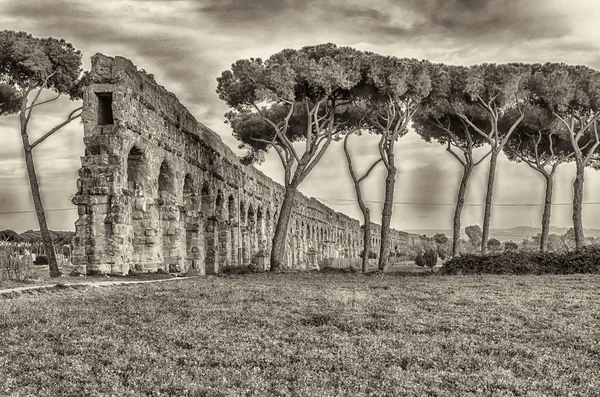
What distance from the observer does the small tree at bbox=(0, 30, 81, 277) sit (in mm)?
23266

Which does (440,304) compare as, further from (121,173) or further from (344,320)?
(121,173)

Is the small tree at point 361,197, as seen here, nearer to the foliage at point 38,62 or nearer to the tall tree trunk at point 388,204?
the tall tree trunk at point 388,204

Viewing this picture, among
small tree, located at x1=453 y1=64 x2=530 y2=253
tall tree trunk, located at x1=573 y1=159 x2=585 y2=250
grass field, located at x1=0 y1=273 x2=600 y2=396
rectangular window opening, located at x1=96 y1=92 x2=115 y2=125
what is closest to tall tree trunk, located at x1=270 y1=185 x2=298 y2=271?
rectangular window opening, located at x1=96 y1=92 x2=115 y2=125

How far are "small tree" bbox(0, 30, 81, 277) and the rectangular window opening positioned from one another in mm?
5010

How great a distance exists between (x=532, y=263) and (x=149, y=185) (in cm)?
1240

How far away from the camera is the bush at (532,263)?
2116 centimetres

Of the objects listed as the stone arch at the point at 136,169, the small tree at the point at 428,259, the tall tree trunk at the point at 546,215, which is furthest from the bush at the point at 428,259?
the stone arch at the point at 136,169

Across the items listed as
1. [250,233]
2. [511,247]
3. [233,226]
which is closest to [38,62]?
[233,226]

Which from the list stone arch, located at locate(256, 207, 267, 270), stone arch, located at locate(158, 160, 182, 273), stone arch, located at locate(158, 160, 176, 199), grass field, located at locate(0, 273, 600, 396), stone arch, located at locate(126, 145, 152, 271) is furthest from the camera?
stone arch, located at locate(256, 207, 267, 270)

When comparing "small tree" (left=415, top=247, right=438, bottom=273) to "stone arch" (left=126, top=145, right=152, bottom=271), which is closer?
"stone arch" (left=126, top=145, right=152, bottom=271)

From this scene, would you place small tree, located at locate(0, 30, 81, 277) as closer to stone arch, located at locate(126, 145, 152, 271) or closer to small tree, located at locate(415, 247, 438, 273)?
stone arch, located at locate(126, 145, 152, 271)

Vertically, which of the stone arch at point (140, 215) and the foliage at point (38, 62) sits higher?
the foliage at point (38, 62)

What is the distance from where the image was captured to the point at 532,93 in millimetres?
29328

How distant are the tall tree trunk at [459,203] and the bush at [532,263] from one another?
529 cm
